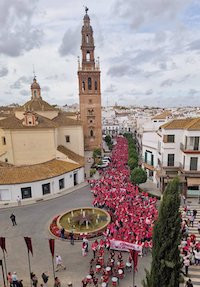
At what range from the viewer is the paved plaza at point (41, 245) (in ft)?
55.4

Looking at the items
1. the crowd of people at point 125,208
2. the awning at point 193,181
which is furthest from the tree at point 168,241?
the awning at point 193,181

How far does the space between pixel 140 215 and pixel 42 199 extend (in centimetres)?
1330

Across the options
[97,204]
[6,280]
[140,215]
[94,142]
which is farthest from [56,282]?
[94,142]

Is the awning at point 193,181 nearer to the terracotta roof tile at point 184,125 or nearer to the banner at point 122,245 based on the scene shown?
the terracotta roof tile at point 184,125

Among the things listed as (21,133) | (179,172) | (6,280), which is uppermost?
(21,133)

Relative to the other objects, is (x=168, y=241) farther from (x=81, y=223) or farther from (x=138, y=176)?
(x=138, y=176)

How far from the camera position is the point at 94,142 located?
59.0 metres

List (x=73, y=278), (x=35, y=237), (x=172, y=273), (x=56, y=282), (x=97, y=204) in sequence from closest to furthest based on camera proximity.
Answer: (x=172, y=273)
(x=56, y=282)
(x=73, y=278)
(x=35, y=237)
(x=97, y=204)

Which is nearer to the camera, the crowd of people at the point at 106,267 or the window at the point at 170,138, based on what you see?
the crowd of people at the point at 106,267

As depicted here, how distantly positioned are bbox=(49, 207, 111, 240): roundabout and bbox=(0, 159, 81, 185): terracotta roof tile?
23.8 ft

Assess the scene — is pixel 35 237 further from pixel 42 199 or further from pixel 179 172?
pixel 179 172

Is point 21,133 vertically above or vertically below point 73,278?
above

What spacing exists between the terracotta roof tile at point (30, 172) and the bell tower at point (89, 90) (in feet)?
79.3

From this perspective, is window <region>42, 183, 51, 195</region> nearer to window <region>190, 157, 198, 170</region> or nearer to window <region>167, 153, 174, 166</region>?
window <region>167, 153, 174, 166</region>
